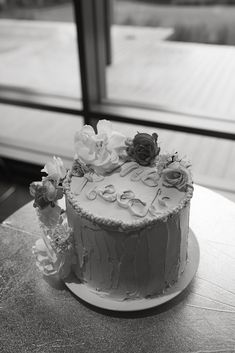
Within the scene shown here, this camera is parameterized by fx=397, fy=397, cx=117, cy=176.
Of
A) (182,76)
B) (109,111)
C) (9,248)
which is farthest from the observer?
(182,76)

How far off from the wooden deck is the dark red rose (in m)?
1.39

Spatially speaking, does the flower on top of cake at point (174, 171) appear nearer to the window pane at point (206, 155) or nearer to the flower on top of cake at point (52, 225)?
the flower on top of cake at point (52, 225)

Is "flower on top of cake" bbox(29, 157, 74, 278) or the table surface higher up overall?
"flower on top of cake" bbox(29, 157, 74, 278)

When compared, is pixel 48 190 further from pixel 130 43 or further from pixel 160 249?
pixel 130 43

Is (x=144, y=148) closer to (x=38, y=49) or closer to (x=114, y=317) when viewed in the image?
(x=114, y=317)

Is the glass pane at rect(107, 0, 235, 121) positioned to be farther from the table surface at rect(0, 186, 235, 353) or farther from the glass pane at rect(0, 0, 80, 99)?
the table surface at rect(0, 186, 235, 353)

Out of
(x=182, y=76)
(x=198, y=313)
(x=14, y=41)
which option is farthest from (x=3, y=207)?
(x=198, y=313)

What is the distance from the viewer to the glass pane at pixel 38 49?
298 cm

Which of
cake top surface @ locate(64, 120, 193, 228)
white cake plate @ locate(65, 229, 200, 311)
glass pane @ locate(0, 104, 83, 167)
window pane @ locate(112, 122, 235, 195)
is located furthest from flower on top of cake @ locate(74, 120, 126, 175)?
glass pane @ locate(0, 104, 83, 167)

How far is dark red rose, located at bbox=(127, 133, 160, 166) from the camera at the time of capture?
130 centimetres

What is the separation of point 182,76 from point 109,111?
2.23 ft

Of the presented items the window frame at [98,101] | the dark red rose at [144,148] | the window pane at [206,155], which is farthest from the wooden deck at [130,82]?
the dark red rose at [144,148]

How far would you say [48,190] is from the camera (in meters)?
1.20

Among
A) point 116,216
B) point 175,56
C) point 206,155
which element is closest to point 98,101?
point 175,56
